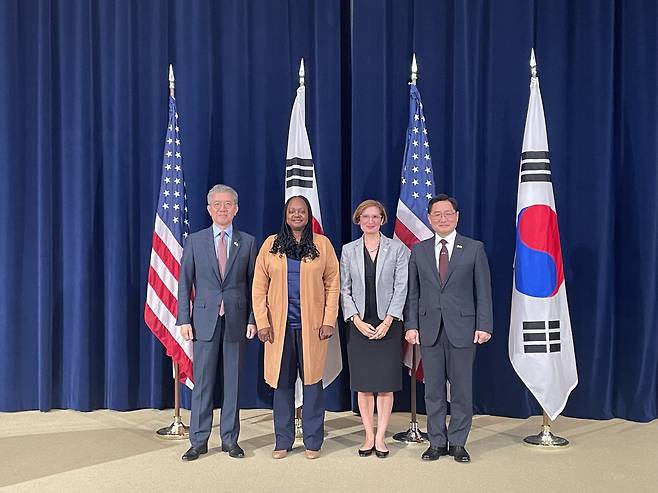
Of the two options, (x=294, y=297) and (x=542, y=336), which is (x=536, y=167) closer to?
(x=542, y=336)

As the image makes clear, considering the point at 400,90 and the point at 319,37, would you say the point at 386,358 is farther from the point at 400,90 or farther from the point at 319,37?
the point at 319,37

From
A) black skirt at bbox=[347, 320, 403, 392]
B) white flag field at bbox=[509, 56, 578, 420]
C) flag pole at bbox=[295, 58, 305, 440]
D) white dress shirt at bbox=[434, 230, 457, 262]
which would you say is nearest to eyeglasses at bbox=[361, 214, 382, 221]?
white dress shirt at bbox=[434, 230, 457, 262]

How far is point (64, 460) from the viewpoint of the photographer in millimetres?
4277

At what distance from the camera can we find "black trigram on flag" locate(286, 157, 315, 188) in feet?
16.5

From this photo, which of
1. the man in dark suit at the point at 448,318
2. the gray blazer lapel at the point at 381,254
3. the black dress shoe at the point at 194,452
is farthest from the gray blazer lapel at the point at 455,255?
the black dress shoe at the point at 194,452

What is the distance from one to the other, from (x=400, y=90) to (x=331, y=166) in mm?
771

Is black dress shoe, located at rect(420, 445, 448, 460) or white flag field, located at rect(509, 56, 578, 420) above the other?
white flag field, located at rect(509, 56, 578, 420)

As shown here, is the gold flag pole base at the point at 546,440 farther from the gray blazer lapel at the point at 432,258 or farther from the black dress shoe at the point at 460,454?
the gray blazer lapel at the point at 432,258

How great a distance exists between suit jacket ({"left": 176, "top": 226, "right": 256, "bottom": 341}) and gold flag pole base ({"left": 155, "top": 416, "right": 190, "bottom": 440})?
808mm

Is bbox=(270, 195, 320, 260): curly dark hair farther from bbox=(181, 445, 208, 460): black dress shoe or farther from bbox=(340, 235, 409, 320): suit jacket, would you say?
bbox=(181, 445, 208, 460): black dress shoe

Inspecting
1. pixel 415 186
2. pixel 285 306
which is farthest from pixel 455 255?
pixel 285 306

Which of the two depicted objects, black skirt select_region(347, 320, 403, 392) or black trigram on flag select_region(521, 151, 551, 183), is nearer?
black skirt select_region(347, 320, 403, 392)

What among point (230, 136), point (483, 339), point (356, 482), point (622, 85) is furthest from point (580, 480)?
point (230, 136)

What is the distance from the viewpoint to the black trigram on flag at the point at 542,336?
4.68 m
